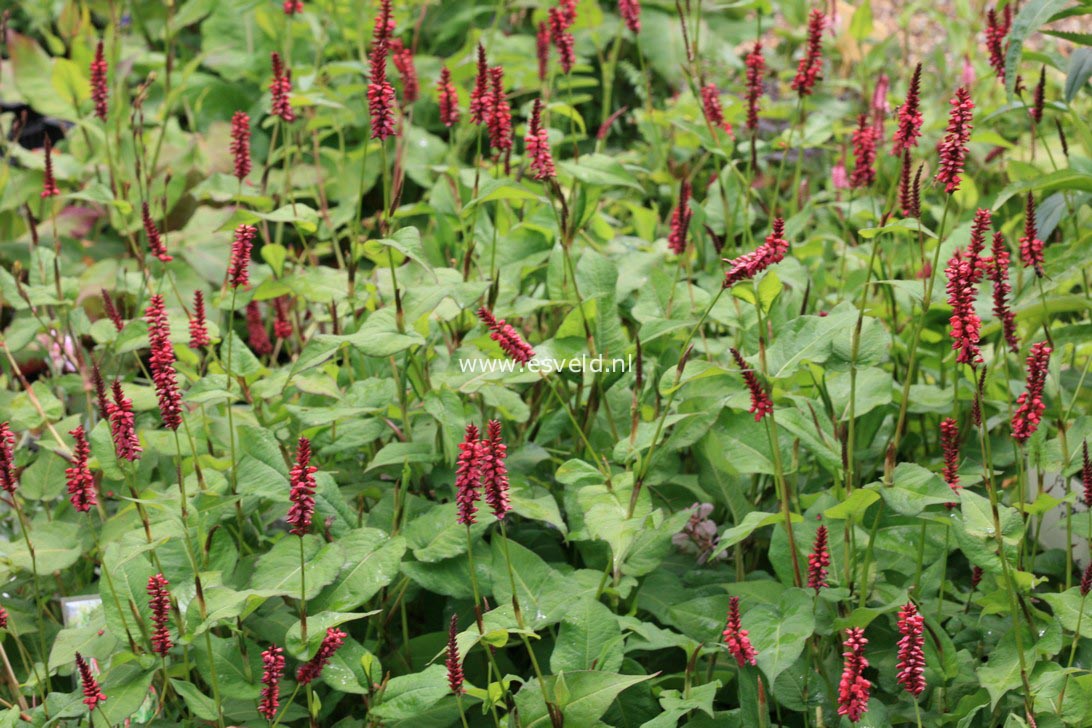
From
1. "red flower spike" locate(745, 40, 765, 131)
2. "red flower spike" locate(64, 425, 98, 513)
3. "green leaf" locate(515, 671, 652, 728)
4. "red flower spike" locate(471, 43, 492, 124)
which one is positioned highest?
"red flower spike" locate(471, 43, 492, 124)

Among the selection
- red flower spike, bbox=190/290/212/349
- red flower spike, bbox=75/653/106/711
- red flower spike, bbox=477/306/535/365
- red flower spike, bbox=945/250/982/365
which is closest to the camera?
red flower spike, bbox=945/250/982/365

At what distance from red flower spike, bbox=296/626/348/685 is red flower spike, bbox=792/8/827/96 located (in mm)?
1215

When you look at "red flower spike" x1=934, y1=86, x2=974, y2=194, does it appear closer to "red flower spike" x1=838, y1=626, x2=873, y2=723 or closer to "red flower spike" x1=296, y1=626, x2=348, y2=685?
"red flower spike" x1=838, y1=626, x2=873, y2=723

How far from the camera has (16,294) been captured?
7.03 feet

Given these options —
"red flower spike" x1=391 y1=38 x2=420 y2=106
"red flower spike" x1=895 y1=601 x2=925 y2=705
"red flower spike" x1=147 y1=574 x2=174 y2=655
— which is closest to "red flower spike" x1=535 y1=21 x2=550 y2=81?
"red flower spike" x1=391 y1=38 x2=420 y2=106

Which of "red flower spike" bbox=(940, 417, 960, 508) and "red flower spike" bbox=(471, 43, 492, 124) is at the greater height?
"red flower spike" bbox=(471, 43, 492, 124)

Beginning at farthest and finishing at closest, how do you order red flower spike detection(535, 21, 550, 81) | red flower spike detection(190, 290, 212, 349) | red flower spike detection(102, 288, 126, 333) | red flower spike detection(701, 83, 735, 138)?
1. red flower spike detection(535, 21, 550, 81)
2. red flower spike detection(701, 83, 735, 138)
3. red flower spike detection(102, 288, 126, 333)
4. red flower spike detection(190, 290, 212, 349)

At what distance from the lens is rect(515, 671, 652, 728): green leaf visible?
1464 millimetres

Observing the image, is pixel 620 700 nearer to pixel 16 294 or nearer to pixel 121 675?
pixel 121 675

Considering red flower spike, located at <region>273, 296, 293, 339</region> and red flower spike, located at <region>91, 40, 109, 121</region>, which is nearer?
red flower spike, located at <region>273, 296, 293, 339</region>

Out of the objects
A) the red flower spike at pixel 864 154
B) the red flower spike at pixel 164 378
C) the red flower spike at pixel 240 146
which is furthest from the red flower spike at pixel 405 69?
the red flower spike at pixel 164 378

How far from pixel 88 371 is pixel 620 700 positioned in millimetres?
1254

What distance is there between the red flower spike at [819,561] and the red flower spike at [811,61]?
89 centimetres

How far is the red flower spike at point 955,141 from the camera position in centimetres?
137
